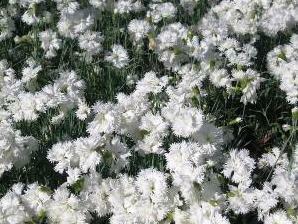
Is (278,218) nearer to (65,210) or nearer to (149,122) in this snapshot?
(149,122)

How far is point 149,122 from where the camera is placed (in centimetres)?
305

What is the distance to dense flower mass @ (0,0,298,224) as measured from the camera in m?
2.72

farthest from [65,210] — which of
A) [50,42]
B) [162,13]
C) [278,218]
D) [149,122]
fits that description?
[162,13]

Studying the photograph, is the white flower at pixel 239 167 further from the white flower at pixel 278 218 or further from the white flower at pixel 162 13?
the white flower at pixel 162 13

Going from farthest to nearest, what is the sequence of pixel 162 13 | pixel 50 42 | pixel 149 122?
pixel 162 13 → pixel 50 42 → pixel 149 122

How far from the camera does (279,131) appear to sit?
397 centimetres

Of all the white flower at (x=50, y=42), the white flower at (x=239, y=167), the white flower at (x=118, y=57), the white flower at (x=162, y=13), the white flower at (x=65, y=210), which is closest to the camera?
the white flower at (x=65, y=210)

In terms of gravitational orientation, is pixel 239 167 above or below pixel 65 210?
above

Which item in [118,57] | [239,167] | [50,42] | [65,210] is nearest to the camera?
[65,210]

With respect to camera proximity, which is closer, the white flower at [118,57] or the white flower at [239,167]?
the white flower at [239,167]

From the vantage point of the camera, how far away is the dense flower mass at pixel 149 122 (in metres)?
2.72

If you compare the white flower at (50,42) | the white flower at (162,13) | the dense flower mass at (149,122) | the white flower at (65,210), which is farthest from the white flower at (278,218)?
the white flower at (162,13)

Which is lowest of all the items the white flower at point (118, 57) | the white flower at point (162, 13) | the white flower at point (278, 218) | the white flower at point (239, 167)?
the white flower at point (278, 218)

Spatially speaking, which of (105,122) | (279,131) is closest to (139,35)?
(279,131)
